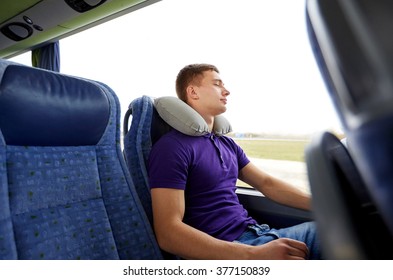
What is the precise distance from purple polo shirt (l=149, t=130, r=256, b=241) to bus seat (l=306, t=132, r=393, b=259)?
0.71 m

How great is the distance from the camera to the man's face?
1.31 meters

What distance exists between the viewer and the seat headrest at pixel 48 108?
0.71m

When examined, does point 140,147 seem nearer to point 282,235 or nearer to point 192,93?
point 192,93

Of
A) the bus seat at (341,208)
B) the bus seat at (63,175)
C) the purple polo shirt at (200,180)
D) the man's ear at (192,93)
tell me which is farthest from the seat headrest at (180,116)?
the bus seat at (341,208)

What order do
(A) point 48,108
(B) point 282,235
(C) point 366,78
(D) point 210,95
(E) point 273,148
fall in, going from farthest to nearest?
(E) point 273,148
(D) point 210,95
(B) point 282,235
(A) point 48,108
(C) point 366,78

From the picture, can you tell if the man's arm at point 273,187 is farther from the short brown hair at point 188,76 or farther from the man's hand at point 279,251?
the short brown hair at point 188,76

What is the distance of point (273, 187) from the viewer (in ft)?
4.37

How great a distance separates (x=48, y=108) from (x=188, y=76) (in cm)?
73

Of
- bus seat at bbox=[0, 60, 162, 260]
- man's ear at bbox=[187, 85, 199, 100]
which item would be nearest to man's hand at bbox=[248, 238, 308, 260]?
bus seat at bbox=[0, 60, 162, 260]

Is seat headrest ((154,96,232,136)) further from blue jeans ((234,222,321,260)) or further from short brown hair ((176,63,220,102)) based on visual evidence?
blue jeans ((234,222,321,260))

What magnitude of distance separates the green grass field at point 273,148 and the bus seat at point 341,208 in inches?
35.9

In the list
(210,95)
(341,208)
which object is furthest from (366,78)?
(210,95)

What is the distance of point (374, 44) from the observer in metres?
0.25
